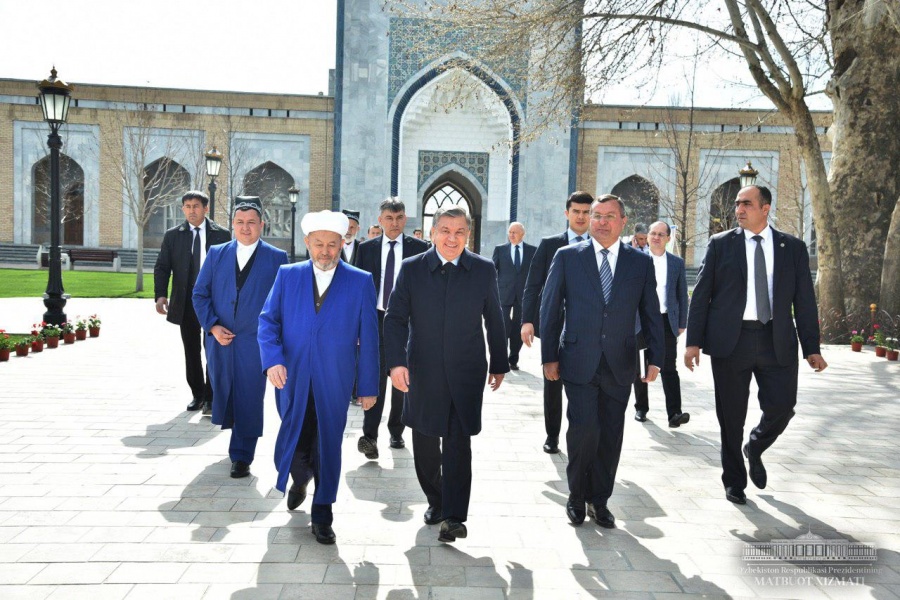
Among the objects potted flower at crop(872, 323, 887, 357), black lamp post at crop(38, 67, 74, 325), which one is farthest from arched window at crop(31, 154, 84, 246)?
potted flower at crop(872, 323, 887, 357)

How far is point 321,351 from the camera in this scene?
12.2ft

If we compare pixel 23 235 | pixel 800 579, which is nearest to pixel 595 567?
pixel 800 579

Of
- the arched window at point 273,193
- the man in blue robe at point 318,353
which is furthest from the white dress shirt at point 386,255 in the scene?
the arched window at point 273,193

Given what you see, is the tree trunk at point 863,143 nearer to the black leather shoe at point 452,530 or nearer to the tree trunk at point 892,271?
the tree trunk at point 892,271

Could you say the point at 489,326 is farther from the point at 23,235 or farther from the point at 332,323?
the point at 23,235

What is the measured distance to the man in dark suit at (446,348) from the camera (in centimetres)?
366

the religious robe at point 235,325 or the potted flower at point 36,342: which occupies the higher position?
the religious robe at point 235,325

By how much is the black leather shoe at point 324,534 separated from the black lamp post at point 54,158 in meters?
8.12

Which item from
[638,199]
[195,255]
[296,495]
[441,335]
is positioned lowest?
[296,495]

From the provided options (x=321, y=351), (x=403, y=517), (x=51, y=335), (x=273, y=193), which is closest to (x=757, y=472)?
(x=403, y=517)

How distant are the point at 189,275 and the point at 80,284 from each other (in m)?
16.5

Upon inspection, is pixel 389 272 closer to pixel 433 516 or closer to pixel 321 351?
pixel 321 351

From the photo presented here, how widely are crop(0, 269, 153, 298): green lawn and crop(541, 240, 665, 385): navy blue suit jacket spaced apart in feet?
54.0

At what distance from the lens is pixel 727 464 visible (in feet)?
14.6
